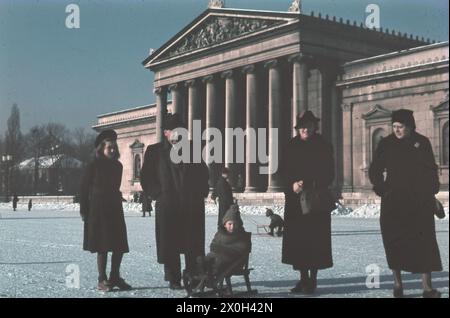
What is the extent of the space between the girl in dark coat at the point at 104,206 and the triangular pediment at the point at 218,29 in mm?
36329

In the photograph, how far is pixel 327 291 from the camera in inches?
325

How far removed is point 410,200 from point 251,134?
131 ft

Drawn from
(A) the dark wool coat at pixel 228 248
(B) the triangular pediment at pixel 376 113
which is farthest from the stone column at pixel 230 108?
(A) the dark wool coat at pixel 228 248

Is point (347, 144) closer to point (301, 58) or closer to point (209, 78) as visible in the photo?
A: point (301, 58)

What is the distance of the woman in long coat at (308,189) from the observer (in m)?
8.21

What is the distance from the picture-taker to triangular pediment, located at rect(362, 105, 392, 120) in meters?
40.6

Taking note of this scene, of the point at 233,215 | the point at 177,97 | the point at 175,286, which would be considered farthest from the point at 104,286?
the point at 177,97

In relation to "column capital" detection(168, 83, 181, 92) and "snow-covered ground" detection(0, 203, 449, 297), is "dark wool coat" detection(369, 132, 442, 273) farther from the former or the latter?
"column capital" detection(168, 83, 181, 92)

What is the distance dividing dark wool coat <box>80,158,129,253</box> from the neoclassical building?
94.1 ft

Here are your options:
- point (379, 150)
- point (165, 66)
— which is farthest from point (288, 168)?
point (165, 66)

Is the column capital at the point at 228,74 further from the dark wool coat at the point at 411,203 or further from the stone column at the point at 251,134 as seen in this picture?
the dark wool coat at the point at 411,203

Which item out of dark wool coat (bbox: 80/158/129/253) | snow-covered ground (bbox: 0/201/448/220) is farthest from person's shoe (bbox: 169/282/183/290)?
snow-covered ground (bbox: 0/201/448/220)

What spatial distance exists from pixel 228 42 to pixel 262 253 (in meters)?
36.8
